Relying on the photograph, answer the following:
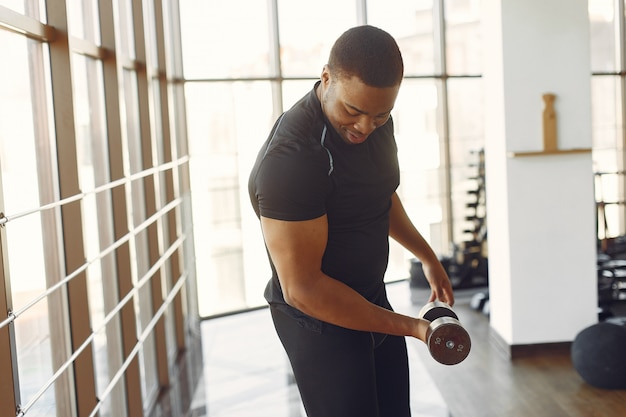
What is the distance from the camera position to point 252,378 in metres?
3.72

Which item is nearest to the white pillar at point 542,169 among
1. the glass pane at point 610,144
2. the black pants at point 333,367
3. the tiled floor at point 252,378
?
the tiled floor at point 252,378

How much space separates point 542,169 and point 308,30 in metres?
2.61

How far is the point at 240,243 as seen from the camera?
536 centimetres

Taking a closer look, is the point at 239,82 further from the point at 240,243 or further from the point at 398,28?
the point at 398,28

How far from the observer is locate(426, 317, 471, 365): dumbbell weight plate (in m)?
1.44

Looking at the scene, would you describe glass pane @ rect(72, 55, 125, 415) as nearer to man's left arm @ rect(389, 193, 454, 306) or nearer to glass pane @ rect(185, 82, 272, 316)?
man's left arm @ rect(389, 193, 454, 306)

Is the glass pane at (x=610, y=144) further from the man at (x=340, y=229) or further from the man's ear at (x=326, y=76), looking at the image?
the man's ear at (x=326, y=76)

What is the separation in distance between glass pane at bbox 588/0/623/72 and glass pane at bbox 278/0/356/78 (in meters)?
2.48

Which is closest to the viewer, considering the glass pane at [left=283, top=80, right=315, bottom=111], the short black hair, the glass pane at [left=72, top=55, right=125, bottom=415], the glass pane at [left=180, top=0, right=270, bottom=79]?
the short black hair

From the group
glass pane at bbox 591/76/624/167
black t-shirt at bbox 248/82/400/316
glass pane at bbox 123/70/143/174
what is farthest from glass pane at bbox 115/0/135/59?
glass pane at bbox 591/76/624/167

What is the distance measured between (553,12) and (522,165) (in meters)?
Result: 0.78

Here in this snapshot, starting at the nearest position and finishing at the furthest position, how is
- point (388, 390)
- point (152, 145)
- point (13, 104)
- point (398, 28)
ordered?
point (388, 390) < point (13, 104) < point (152, 145) < point (398, 28)

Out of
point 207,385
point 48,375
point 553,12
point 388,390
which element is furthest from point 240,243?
point 388,390

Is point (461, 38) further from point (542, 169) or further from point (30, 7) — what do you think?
point (30, 7)
